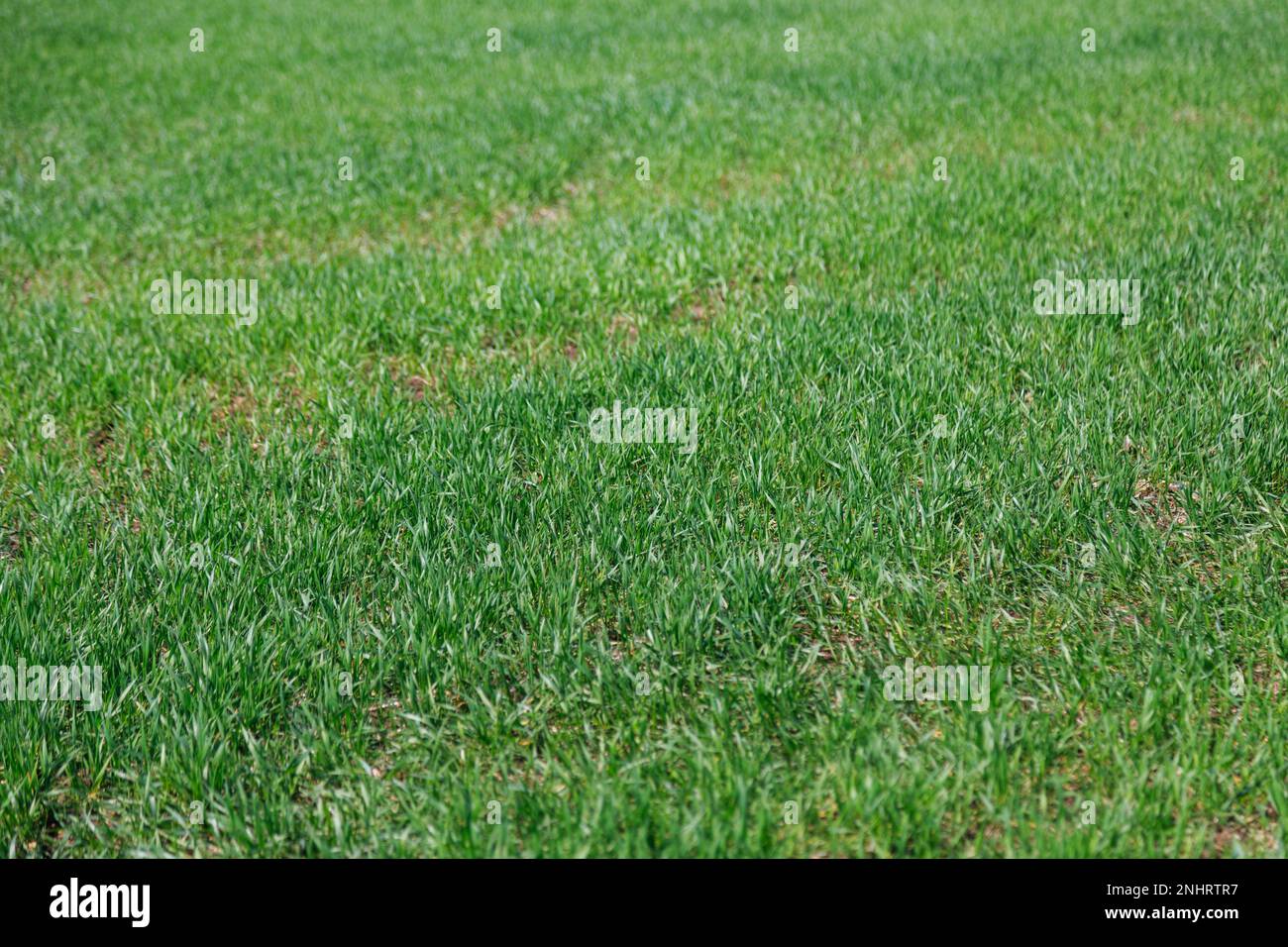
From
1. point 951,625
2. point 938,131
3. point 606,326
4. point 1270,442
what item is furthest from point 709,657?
point 938,131

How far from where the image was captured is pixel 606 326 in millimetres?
5801

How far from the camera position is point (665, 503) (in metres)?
3.94

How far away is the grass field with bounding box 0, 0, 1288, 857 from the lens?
271 cm

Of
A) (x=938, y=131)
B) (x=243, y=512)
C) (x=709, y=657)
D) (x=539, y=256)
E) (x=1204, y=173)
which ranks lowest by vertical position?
(x=709, y=657)

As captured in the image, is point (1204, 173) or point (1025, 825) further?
point (1204, 173)

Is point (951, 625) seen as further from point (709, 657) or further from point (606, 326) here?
point (606, 326)

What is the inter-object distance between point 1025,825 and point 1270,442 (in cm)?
236

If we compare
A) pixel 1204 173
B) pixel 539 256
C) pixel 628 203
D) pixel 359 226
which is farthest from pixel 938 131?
pixel 359 226

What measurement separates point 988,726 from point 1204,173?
6.35 metres

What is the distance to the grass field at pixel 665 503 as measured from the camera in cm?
271
